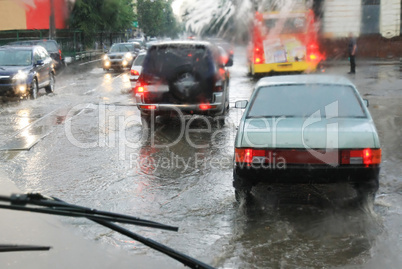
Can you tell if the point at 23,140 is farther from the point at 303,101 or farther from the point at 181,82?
the point at 303,101

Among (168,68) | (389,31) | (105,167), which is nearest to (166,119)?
(168,68)

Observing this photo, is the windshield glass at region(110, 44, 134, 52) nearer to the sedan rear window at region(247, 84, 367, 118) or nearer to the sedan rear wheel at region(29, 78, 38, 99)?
the sedan rear wheel at region(29, 78, 38, 99)

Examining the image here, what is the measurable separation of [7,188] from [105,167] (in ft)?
5.01

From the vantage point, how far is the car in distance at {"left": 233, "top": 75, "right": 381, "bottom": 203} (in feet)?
16.8

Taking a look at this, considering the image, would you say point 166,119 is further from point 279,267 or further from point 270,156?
point 279,267

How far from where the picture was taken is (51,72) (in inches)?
761

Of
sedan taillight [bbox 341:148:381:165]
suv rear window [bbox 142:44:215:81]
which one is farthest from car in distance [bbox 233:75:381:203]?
suv rear window [bbox 142:44:215:81]

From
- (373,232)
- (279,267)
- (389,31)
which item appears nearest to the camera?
(279,267)

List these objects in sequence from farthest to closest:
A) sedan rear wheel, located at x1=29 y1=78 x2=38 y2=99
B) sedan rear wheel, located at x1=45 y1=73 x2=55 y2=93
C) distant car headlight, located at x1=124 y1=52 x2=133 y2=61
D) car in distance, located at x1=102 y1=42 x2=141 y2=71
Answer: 1. distant car headlight, located at x1=124 y1=52 x2=133 y2=61
2. car in distance, located at x1=102 y1=42 x2=141 y2=71
3. sedan rear wheel, located at x1=45 y1=73 x2=55 y2=93
4. sedan rear wheel, located at x1=29 y1=78 x2=38 y2=99

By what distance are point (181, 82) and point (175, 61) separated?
50cm

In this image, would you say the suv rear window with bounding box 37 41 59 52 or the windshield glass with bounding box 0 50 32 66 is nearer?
the windshield glass with bounding box 0 50 32 66

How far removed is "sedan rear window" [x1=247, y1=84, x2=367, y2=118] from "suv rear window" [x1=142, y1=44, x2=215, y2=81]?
4230mm

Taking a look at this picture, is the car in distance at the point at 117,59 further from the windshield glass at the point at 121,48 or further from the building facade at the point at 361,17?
the building facade at the point at 361,17

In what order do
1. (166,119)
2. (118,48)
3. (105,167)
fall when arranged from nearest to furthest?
(105,167) → (166,119) → (118,48)
